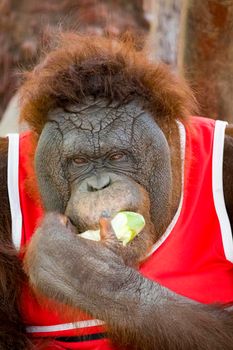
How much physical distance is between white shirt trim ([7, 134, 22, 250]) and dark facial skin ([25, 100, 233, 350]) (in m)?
0.33

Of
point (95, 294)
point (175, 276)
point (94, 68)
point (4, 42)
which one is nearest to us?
point (95, 294)

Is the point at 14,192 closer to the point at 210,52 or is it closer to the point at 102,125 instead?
the point at 102,125

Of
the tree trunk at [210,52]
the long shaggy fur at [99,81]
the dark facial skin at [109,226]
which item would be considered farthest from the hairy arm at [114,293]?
the tree trunk at [210,52]

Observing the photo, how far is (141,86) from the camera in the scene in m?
4.17

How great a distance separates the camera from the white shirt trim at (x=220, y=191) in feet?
14.5

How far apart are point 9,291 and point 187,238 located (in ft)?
2.74

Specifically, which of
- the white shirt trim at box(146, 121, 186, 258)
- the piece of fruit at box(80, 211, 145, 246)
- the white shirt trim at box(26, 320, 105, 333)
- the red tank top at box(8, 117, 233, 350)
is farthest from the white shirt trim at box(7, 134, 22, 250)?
the piece of fruit at box(80, 211, 145, 246)

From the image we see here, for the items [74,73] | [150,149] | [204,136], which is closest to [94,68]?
[74,73]

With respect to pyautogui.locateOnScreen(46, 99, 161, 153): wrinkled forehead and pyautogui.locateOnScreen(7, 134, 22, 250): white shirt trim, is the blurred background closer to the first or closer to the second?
pyautogui.locateOnScreen(7, 134, 22, 250): white shirt trim

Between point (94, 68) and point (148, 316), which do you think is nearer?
point (148, 316)

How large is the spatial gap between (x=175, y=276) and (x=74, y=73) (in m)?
1.01

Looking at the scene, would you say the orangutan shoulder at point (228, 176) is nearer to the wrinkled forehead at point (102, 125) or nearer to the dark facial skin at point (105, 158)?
the dark facial skin at point (105, 158)

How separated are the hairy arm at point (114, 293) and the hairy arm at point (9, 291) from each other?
583 mm

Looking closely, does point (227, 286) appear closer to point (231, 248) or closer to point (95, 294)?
point (231, 248)
